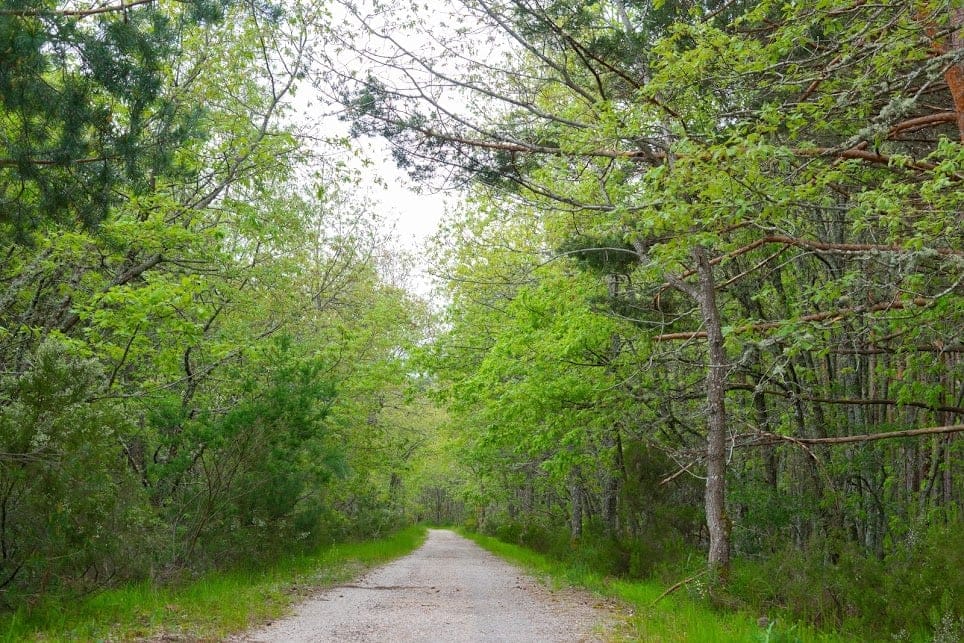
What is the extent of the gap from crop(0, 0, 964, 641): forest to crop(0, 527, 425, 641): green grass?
0.27m

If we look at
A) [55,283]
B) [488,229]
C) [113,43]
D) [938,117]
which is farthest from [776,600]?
[488,229]

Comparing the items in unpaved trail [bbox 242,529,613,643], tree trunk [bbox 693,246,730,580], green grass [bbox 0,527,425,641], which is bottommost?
unpaved trail [bbox 242,529,613,643]

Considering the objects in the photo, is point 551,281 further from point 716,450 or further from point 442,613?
point 442,613

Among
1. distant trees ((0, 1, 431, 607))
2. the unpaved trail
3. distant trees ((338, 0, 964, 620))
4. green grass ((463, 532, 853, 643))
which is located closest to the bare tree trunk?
distant trees ((338, 0, 964, 620))

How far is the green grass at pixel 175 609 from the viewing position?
5.64 m

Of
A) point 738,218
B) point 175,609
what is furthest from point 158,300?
point 738,218

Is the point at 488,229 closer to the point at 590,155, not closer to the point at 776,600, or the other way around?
the point at 590,155

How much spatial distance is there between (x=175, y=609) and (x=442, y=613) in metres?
3.20

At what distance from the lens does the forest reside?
5.84 metres

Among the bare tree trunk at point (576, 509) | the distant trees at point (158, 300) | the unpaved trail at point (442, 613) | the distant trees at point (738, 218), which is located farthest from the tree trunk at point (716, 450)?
the bare tree trunk at point (576, 509)

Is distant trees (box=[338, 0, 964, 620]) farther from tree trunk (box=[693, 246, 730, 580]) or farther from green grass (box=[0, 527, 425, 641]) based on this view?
green grass (box=[0, 527, 425, 641])

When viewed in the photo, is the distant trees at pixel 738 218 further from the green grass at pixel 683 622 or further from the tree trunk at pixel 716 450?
the green grass at pixel 683 622

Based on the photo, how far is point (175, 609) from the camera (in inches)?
288

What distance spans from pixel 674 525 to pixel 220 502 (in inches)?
306
